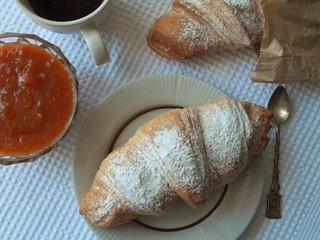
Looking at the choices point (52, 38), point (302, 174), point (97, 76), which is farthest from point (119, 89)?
point (302, 174)

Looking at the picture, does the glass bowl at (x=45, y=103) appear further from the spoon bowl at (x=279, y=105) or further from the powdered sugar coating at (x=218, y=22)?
the spoon bowl at (x=279, y=105)

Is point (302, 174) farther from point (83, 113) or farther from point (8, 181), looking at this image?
point (8, 181)

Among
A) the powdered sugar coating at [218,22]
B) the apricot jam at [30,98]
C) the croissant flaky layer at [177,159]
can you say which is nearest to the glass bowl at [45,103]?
the apricot jam at [30,98]

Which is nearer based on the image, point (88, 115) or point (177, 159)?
point (177, 159)

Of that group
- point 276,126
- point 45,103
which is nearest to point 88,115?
point 45,103

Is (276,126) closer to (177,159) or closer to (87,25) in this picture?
(177,159)
